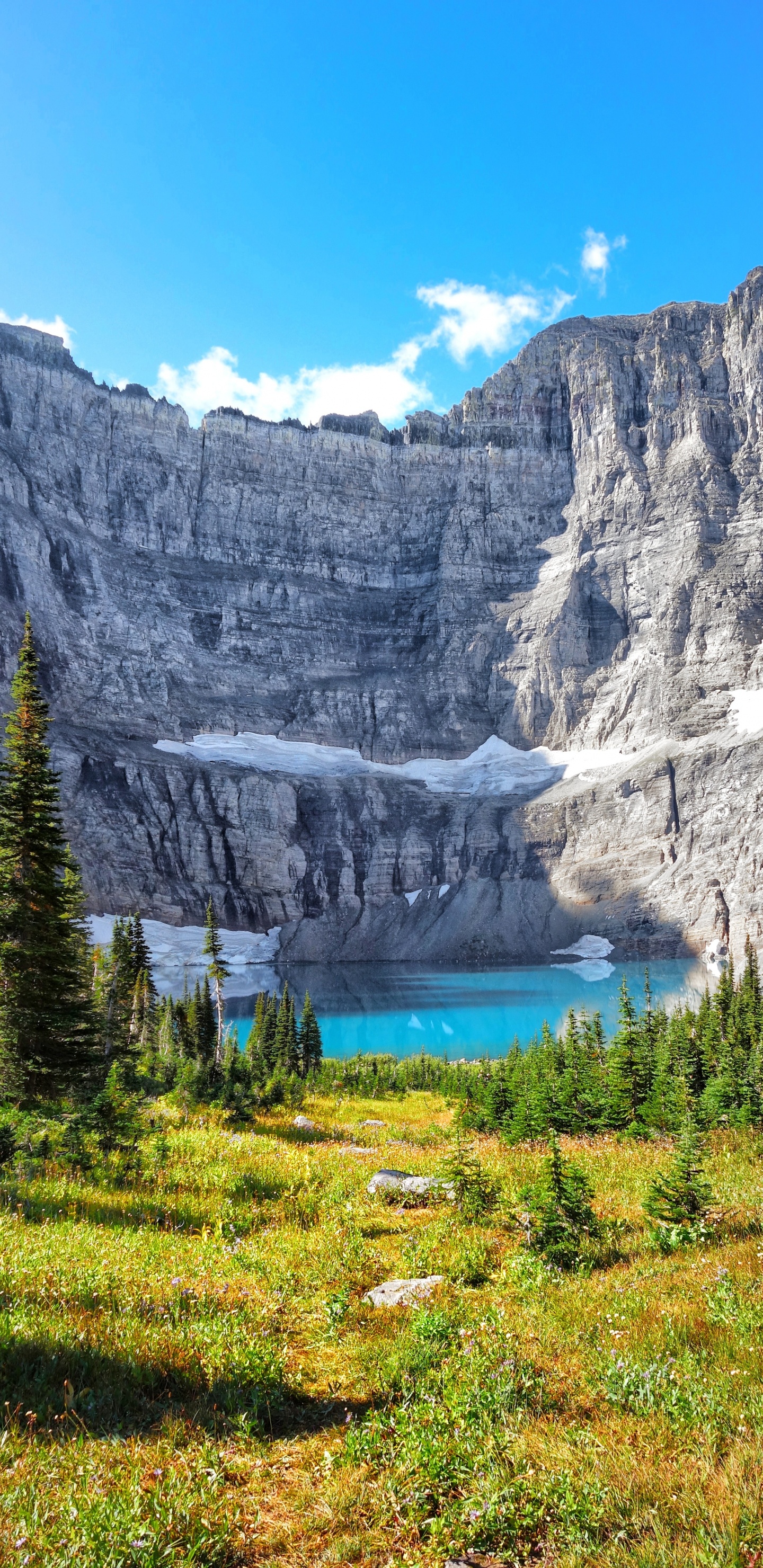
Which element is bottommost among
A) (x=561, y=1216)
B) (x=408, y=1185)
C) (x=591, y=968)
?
(x=591, y=968)

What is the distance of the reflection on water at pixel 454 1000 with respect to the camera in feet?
204

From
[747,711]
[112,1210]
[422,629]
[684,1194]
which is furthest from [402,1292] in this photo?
[422,629]

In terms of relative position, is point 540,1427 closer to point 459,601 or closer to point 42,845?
point 42,845

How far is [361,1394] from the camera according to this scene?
501 cm

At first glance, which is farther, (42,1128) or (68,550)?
(68,550)

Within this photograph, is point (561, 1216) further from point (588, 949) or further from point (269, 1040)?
point (588, 949)

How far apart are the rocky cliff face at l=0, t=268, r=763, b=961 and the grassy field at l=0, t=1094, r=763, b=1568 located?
9797cm

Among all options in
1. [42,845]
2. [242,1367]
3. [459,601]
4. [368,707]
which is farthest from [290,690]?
[242,1367]

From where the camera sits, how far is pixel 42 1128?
11922 mm

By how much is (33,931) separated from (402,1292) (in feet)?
35.4

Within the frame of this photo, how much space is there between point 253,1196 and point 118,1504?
20.1 feet

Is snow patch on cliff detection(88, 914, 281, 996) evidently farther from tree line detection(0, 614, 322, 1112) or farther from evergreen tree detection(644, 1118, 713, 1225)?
evergreen tree detection(644, 1118, 713, 1225)

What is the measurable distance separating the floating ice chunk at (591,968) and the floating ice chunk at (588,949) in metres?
1.09

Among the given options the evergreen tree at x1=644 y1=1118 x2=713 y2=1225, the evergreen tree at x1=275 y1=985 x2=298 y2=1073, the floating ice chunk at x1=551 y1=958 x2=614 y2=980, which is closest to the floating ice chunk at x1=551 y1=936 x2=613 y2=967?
the floating ice chunk at x1=551 y1=958 x2=614 y2=980
